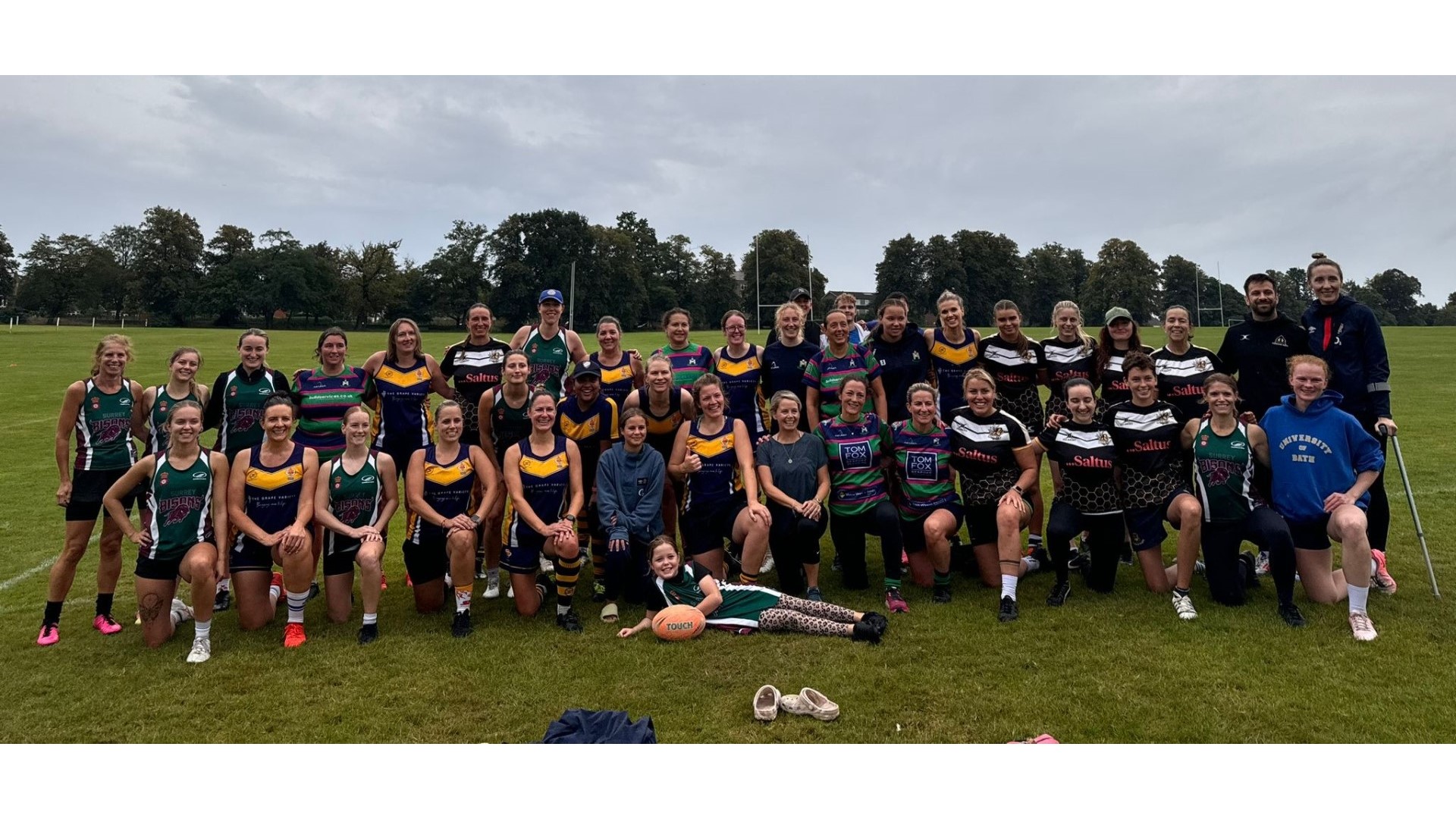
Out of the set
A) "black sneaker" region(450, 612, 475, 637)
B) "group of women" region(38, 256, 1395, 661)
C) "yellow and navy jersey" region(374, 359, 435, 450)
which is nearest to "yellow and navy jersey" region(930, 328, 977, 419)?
"group of women" region(38, 256, 1395, 661)

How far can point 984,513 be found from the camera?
561cm

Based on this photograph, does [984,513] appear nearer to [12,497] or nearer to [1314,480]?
[1314,480]

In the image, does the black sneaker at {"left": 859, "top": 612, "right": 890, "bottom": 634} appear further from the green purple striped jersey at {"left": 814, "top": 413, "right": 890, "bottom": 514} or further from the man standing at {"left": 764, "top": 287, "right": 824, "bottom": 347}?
the man standing at {"left": 764, "top": 287, "right": 824, "bottom": 347}

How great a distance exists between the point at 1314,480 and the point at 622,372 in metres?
4.99

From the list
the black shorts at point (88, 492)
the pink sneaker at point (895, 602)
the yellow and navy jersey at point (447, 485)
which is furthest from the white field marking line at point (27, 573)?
the pink sneaker at point (895, 602)

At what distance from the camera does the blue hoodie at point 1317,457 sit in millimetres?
4898

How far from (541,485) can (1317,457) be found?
515 centimetres

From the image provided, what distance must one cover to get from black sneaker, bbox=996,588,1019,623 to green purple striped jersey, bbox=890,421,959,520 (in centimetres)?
80

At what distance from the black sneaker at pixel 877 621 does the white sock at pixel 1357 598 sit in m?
2.78

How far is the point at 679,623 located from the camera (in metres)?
4.77

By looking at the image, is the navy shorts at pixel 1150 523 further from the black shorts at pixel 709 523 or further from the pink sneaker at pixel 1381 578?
the black shorts at pixel 709 523

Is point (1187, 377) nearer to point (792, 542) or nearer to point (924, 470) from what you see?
point (924, 470)

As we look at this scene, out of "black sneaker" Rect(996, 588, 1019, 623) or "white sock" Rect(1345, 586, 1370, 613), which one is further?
"black sneaker" Rect(996, 588, 1019, 623)

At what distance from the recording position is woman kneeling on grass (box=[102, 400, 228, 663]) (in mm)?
4777
